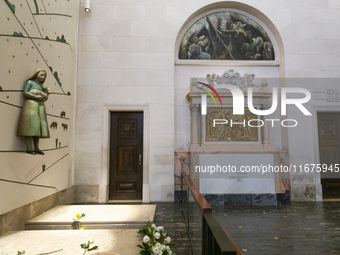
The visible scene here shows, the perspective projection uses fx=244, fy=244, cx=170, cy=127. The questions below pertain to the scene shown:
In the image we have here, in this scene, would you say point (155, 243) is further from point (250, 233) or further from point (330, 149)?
point (330, 149)

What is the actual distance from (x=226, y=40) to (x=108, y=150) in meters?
4.40

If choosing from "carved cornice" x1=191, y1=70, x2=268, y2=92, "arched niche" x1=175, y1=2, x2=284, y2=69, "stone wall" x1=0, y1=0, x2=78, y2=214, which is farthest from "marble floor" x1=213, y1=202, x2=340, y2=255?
"arched niche" x1=175, y1=2, x2=284, y2=69

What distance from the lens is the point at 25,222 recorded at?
3586 mm

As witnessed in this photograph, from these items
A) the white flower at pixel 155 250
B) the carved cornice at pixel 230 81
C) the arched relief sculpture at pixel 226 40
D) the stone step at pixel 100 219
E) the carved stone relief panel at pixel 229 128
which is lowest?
the stone step at pixel 100 219

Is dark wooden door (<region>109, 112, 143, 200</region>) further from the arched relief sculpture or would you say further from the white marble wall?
the arched relief sculpture

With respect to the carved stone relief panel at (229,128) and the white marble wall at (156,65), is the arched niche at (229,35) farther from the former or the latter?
the carved stone relief panel at (229,128)

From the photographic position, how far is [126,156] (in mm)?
6293

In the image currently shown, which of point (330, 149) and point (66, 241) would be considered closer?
point (66, 241)

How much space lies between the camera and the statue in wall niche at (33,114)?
349 centimetres

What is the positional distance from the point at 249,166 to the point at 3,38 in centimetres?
536

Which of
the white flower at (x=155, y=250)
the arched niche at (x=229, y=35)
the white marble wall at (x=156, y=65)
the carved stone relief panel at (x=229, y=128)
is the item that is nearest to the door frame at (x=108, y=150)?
the white marble wall at (x=156, y=65)

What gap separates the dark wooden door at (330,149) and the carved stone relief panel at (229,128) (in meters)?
1.96

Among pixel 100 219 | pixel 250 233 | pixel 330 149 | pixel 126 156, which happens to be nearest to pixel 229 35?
pixel 330 149

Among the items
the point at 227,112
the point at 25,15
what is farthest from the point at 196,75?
the point at 25,15
